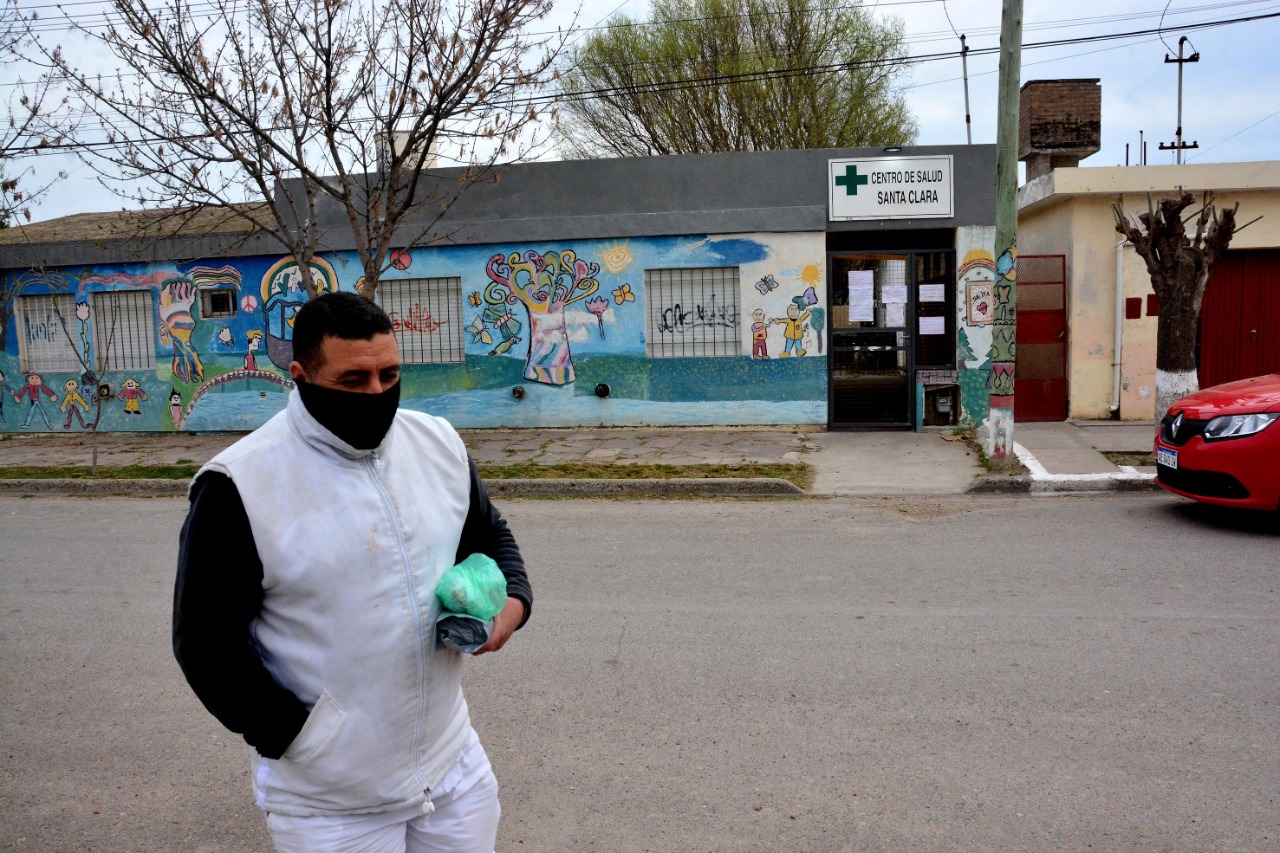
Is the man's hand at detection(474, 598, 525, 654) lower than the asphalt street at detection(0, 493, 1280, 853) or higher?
higher

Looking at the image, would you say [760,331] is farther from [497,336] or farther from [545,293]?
[497,336]

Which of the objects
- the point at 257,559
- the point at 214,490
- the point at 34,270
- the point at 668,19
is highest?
the point at 668,19

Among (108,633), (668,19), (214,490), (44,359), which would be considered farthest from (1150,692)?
(668,19)

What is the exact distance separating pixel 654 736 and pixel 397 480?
8.25ft

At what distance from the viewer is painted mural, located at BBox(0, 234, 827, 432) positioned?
1393cm

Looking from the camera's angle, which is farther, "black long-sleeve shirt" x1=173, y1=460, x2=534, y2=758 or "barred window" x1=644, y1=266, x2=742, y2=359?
"barred window" x1=644, y1=266, x2=742, y2=359

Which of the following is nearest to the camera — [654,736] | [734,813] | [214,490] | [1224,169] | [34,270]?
[214,490]

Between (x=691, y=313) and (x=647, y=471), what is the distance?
3.85 m

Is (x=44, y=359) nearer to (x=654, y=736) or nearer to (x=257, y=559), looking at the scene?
(x=654, y=736)

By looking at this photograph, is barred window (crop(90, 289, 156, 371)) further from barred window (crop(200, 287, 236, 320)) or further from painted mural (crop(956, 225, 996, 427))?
painted mural (crop(956, 225, 996, 427))

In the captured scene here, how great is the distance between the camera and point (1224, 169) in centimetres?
1352

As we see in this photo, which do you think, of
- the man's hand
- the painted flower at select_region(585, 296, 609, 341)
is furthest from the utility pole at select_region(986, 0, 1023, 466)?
the man's hand

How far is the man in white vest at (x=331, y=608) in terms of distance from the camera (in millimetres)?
1997

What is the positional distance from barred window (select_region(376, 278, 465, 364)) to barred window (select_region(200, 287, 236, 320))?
235 cm
